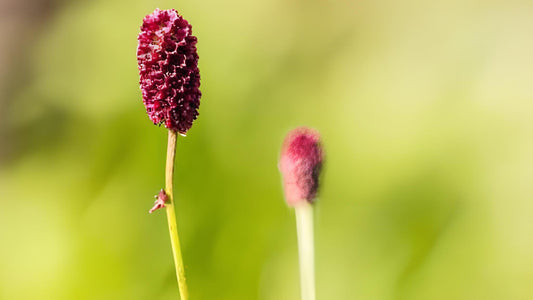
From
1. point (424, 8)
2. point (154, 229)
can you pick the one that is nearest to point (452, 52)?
point (424, 8)

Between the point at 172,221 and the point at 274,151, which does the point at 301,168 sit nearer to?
the point at 172,221

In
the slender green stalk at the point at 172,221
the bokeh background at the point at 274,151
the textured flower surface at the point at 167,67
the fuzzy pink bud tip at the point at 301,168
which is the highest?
the bokeh background at the point at 274,151

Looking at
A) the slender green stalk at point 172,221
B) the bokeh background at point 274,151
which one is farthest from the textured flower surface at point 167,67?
the bokeh background at point 274,151

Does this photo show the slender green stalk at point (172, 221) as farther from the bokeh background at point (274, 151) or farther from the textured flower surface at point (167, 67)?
the bokeh background at point (274, 151)

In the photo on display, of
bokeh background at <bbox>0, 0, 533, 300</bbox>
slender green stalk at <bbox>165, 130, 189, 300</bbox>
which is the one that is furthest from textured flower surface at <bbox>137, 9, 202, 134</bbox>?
bokeh background at <bbox>0, 0, 533, 300</bbox>

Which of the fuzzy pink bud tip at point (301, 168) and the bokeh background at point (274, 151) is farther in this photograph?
the bokeh background at point (274, 151)

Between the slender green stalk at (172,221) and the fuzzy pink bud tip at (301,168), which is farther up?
the fuzzy pink bud tip at (301,168)
